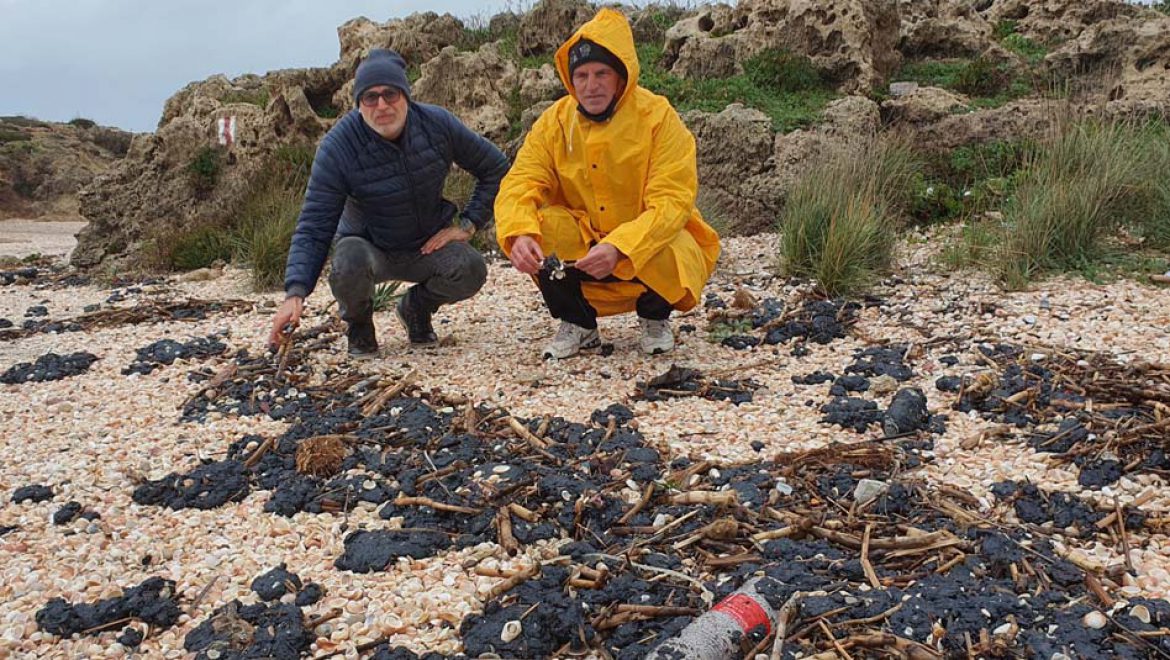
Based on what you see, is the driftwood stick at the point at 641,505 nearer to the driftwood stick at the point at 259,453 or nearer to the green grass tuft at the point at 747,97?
the driftwood stick at the point at 259,453

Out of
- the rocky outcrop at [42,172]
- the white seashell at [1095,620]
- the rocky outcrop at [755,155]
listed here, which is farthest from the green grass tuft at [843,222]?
the rocky outcrop at [42,172]

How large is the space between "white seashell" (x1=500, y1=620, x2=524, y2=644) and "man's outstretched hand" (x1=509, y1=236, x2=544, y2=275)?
6.58 feet

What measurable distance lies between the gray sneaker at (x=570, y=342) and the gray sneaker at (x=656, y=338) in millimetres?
290

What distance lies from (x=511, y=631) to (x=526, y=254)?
6.74 feet

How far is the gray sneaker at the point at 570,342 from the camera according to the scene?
433cm

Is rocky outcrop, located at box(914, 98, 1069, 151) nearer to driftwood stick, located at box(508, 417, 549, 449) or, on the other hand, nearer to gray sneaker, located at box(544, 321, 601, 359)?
gray sneaker, located at box(544, 321, 601, 359)

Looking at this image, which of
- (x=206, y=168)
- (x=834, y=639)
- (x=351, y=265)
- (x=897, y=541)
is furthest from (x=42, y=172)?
(x=834, y=639)

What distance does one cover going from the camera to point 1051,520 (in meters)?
2.48

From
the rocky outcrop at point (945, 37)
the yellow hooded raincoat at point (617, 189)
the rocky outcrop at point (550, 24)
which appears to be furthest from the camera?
the rocky outcrop at point (550, 24)

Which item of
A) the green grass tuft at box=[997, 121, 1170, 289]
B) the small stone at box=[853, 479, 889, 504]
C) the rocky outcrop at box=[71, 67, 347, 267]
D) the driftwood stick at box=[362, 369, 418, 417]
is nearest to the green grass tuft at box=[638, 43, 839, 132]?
the green grass tuft at box=[997, 121, 1170, 289]

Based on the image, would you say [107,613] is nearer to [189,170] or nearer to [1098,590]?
[1098,590]

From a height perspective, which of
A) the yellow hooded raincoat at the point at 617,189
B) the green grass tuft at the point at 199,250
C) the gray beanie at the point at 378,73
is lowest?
the green grass tuft at the point at 199,250

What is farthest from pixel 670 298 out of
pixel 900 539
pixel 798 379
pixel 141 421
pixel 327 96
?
pixel 327 96

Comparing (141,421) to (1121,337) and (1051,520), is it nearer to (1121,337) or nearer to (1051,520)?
(1051,520)
